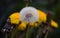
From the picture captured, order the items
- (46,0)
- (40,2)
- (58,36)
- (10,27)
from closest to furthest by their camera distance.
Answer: (10,27) < (58,36) < (40,2) < (46,0)

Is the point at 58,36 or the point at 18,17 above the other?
the point at 18,17

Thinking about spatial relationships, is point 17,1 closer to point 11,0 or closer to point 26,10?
point 11,0

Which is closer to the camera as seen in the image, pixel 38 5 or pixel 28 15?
pixel 28 15

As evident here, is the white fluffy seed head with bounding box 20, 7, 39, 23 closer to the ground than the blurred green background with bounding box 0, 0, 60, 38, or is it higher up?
higher up

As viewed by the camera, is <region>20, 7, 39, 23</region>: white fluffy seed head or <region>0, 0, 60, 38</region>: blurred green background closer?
<region>20, 7, 39, 23</region>: white fluffy seed head

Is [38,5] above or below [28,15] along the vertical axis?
below

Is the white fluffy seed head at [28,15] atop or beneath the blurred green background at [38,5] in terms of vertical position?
atop

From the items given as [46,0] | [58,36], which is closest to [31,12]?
[58,36]

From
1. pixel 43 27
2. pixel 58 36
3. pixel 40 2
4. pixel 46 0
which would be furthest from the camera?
pixel 46 0

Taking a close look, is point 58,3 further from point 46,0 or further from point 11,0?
point 11,0

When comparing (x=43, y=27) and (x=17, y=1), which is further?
(x=17, y=1)

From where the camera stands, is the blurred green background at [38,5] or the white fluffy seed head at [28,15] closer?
the white fluffy seed head at [28,15]
